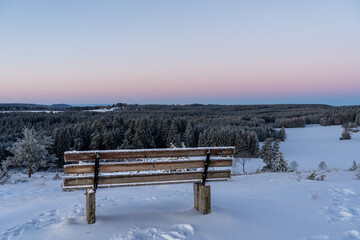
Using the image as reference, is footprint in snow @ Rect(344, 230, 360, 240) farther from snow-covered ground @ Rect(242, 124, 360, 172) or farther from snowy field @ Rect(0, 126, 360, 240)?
snow-covered ground @ Rect(242, 124, 360, 172)

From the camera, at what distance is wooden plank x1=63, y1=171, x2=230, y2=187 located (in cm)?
439

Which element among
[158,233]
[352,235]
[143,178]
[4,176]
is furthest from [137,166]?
[4,176]

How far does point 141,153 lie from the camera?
4.36 meters

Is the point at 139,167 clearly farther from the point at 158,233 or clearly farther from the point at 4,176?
the point at 4,176

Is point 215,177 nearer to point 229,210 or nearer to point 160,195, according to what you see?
point 229,210

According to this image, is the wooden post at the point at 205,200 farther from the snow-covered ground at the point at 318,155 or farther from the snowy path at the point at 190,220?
the snow-covered ground at the point at 318,155

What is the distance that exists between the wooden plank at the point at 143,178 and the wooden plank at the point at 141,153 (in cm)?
43

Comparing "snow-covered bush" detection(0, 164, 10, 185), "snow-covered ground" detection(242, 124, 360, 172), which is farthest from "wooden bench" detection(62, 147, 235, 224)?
"snow-covered ground" detection(242, 124, 360, 172)

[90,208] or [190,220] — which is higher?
[90,208]

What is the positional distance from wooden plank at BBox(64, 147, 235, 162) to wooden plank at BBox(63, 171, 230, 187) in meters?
0.43

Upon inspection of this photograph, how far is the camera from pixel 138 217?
4.57m

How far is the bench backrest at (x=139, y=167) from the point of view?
4.26 metres

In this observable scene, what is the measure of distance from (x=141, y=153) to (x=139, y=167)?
0.31m

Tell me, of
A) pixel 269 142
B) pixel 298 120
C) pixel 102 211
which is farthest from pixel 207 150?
pixel 298 120
